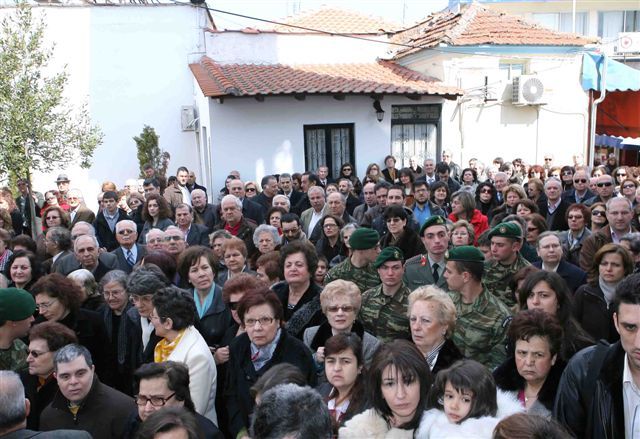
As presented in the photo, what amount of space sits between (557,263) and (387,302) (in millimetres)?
1821

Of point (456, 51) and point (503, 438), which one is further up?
point (456, 51)

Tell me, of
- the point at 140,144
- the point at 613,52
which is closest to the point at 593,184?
the point at 140,144

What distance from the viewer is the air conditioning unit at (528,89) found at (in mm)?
16312

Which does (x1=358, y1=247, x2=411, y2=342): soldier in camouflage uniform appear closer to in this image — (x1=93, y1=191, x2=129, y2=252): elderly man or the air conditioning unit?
(x1=93, y1=191, x2=129, y2=252): elderly man

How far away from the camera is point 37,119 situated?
10.1m

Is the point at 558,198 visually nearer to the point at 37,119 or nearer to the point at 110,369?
the point at 110,369

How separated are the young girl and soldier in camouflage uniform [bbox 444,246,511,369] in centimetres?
117

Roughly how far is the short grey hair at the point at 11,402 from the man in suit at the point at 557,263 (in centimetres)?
427

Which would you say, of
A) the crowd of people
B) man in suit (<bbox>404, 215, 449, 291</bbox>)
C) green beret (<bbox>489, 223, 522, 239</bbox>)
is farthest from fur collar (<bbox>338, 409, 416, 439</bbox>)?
green beret (<bbox>489, 223, 522, 239</bbox>)

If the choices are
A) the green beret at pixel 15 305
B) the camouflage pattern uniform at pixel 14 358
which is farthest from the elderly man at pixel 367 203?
the camouflage pattern uniform at pixel 14 358

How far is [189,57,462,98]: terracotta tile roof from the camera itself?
1354 centimetres

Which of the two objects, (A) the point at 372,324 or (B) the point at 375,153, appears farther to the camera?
(B) the point at 375,153

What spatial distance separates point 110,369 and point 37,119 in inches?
251

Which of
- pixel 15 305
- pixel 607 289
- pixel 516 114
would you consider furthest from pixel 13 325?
pixel 516 114
